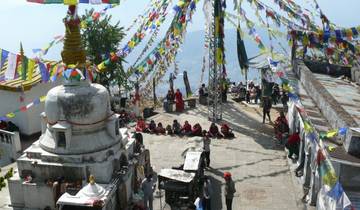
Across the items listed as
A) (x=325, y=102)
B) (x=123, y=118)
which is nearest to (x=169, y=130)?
(x=123, y=118)

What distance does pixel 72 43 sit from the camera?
16.1 meters

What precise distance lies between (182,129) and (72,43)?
9.81 meters

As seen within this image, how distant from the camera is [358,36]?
20.1 meters

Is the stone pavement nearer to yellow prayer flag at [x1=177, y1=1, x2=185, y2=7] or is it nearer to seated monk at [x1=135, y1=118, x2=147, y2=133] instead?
seated monk at [x1=135, y1=118, x2=147, y2=133]

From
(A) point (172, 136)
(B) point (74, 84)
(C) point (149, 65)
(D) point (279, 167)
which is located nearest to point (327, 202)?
(D) point (279, 167)

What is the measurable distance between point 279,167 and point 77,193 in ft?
31.6

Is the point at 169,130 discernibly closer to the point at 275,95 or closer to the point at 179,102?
the point at 179,102

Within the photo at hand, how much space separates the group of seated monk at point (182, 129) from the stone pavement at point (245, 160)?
531 millimetres

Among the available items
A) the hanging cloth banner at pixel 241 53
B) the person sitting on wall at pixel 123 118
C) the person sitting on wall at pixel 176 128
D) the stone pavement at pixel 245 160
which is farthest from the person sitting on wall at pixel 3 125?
the hanging cloth banner at pixel 241 53

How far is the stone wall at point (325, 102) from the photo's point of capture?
43.8ft

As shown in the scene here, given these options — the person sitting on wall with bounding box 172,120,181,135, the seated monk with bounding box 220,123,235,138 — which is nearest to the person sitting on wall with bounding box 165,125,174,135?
the person sitting on wall with bounding box 172,120,181,135

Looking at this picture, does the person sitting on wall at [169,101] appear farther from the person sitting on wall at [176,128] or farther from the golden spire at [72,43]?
the golden spire at [72,43]

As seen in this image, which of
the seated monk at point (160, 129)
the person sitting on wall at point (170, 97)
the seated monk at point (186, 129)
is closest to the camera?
the seated monk at point (186, 129)

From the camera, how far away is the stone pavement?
54.3ft
